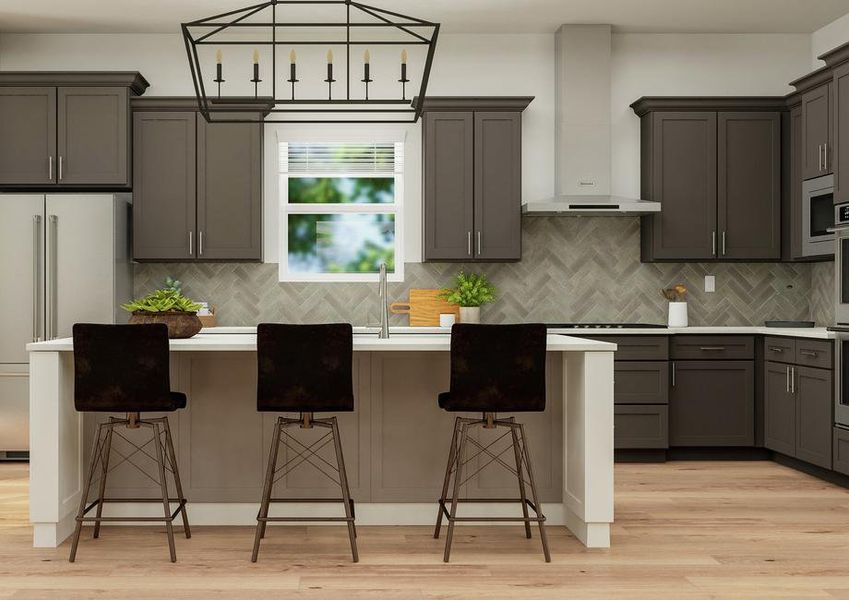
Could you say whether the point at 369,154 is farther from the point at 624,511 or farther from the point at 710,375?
the point at 624,511

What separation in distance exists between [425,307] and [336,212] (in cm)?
101

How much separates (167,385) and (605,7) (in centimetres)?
401

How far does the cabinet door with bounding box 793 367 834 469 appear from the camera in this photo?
4.98 meters

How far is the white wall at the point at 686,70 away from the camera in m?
6.36

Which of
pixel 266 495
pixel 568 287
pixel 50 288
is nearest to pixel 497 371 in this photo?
pixel 266 495

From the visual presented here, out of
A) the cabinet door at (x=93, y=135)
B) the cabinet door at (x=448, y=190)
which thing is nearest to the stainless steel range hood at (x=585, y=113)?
the cabinet door at (x=448, y=190)

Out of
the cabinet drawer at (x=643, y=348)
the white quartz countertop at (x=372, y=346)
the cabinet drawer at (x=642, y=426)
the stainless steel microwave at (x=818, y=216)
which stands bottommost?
the cabinet drawer at (x=642, y=426)

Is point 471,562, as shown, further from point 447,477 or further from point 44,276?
point 44,276

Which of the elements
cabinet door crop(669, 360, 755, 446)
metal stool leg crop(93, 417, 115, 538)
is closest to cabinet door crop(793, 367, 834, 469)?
cabinet door crop(669, 360, 755, 446)

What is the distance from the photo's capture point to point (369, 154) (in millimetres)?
6422

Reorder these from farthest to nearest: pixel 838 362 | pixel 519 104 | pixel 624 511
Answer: pixel 519 104 → pixel 838 362 → pixel 624 511

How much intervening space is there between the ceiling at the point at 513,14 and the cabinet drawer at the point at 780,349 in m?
2.29

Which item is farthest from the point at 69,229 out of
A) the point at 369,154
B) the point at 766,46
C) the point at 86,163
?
the point at 766,46

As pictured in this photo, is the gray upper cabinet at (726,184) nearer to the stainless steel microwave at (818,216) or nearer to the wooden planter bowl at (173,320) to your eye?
the stainless steel microwave at (818,216)
